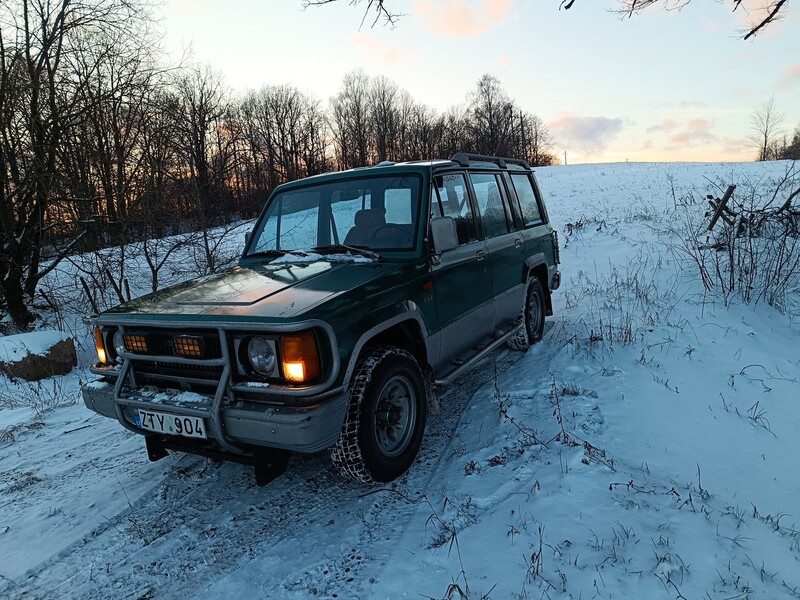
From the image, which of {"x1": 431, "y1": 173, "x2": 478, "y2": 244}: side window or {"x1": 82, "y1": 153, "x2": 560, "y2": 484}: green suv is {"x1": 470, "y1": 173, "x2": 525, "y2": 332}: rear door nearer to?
{"x1": 82, "y1": 153, "x2": 560, "y2": 484}: green suv

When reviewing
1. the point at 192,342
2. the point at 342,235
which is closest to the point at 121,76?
the point at 342,235

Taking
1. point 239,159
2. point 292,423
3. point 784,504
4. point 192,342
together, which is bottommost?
point 784,504

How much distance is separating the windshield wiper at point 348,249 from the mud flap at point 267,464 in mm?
1530

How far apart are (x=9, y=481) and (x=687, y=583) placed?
4.67 meters

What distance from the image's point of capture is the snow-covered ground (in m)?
2.40

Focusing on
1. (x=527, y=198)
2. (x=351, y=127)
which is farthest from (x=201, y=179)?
(x=351, y=127)

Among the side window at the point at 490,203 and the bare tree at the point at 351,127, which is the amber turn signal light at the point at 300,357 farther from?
the bare tree at the point at 351,127

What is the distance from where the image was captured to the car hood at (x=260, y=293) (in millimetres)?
2761

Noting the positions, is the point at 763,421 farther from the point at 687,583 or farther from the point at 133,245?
the point at 133,245

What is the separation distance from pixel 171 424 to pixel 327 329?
1130 millimetres

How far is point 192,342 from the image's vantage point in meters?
2.86

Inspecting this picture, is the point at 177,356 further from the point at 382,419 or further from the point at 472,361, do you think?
the point at 472,361

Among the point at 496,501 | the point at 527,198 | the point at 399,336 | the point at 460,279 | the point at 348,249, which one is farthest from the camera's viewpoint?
the point at 527,198

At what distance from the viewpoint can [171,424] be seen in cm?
284
